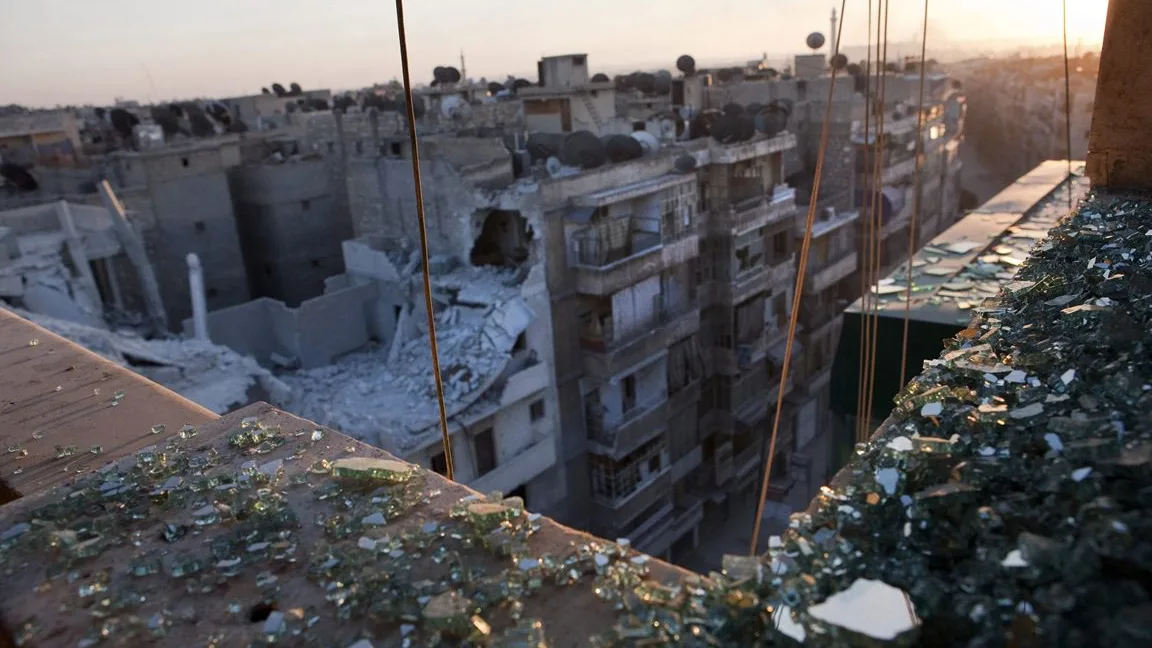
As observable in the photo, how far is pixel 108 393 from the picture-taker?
3033 millimetres

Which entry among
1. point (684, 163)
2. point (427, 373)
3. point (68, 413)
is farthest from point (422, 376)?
point (68, 413)

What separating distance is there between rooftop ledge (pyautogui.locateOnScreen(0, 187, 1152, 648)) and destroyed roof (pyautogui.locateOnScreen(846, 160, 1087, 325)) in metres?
6.24

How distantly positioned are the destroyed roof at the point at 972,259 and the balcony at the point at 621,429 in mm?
6918

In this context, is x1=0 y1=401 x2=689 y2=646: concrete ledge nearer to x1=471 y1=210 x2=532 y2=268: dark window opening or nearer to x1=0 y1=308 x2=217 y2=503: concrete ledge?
x1=0 y1=308 x2=217 y2=503: concrete ledge

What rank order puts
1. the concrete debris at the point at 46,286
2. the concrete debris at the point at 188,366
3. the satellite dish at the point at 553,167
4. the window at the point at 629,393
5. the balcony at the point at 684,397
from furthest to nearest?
the balcony at the point at 684,397 → the satellite dish at the point at 553,167 → the window at the point at 629,393 → the concrete debris at the point at 46,286 → the concrete debris at the point at 188,366

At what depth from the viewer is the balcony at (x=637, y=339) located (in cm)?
1603

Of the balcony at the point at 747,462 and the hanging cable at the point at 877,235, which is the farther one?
the balcony at the point at 747,462

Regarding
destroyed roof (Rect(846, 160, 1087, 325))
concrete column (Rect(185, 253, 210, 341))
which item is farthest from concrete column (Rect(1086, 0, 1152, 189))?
concrete column (Rect(185, 253, 210, 341))

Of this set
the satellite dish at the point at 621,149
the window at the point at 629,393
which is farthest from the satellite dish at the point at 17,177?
the window at the point at 629,393

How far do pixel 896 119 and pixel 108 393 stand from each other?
27.2 meters

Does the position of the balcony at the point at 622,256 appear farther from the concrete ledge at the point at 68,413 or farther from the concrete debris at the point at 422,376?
the concrete ledge at the point at 68,413

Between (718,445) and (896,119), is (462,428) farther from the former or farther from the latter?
(896,119)

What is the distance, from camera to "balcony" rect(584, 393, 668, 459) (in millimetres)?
16469

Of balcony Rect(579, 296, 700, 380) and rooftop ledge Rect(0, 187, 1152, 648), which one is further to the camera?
balcony Rect(579, 296, 700, 380)
